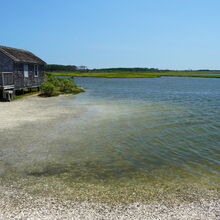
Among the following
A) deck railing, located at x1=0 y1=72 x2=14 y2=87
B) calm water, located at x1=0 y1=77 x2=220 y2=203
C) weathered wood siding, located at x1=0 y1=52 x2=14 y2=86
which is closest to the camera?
calm water, located at x1=0 y1=77 x2=220 y2=203

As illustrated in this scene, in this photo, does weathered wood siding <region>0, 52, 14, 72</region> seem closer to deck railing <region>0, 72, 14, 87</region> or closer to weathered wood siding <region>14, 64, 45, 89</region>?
weathered wood siding <region>14, 64, 45, 89</region>

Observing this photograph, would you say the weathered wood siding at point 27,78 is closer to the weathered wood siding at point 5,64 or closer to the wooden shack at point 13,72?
the wooden shack at point 13,72

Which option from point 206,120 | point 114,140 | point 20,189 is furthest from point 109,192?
point 206,120

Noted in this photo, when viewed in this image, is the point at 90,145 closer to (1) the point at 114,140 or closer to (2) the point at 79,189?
(1) the point at 114,140

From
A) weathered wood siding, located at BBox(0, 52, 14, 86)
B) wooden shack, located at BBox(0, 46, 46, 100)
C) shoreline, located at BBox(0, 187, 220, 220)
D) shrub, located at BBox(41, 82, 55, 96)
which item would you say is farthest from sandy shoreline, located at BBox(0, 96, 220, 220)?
shrub, located at BBox(41, 82, 55, 96)

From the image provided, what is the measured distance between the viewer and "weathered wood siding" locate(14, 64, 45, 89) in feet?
99.9

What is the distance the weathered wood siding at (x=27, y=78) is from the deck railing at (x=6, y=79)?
1.01 meters

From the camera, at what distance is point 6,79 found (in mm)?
28062

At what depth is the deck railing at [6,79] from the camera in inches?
1077

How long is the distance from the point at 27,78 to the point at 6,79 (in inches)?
211

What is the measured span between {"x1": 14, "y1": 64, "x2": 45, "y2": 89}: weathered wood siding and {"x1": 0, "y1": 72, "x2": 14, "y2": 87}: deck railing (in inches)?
39.6

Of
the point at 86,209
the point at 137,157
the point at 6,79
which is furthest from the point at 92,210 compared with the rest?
the point at 6,79

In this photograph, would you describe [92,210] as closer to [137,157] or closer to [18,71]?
[137,157]

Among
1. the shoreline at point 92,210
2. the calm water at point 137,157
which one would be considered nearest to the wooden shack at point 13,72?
the calm water at point 137,157
